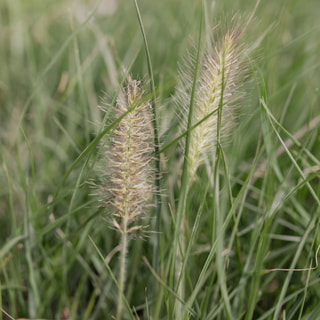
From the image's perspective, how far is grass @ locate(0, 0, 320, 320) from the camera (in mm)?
714

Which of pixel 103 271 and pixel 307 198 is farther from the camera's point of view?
pixel 307 198

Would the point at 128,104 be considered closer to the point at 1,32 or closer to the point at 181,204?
the point at 181,204

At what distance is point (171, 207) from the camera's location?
2.88ft

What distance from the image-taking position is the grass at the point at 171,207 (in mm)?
714

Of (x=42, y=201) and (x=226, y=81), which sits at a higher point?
(x=226, y=81)

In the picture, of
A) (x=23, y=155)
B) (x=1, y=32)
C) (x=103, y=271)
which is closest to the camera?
(x=103, y=271)

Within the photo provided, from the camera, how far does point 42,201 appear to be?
1177mm

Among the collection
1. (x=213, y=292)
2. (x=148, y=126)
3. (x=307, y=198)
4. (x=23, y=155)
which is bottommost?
(x=213, y=292)

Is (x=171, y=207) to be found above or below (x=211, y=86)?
below

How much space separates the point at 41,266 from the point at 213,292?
1.34ft

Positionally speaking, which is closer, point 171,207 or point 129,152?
point 129,152

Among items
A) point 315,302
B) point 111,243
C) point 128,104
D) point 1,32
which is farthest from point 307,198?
point 1,32

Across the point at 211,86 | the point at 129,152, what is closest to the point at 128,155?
the point at 129,152

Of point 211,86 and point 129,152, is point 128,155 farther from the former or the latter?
point 211,86
